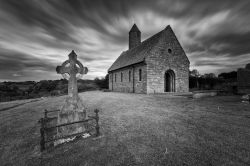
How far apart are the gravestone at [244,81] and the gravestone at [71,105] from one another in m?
17.6

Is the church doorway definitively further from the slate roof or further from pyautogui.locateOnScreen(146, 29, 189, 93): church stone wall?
the slate roof

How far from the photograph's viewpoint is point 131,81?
66.3 ft

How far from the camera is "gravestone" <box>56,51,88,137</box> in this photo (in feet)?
13.1

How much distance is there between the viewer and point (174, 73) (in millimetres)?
18625

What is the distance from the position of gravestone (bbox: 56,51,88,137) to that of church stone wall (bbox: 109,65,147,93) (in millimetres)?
13120

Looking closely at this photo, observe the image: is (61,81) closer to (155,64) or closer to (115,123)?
(155,64)

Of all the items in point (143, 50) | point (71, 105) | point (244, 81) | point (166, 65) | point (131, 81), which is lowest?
point (71, 105)

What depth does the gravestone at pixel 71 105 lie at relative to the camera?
400cm

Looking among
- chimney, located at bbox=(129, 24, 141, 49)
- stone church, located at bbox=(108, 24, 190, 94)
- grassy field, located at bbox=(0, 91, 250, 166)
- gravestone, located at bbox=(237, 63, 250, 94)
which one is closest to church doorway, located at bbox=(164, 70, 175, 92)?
stone church, located at bbox=(108, 24, 190, 94)

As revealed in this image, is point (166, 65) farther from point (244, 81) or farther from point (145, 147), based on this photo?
point (145, 147)

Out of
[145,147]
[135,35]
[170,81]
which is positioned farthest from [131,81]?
[145,147]

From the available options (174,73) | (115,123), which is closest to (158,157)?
(115,123)

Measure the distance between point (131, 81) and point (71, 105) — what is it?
16359mm

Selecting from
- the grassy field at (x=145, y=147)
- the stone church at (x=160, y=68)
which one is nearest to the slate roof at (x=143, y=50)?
the stone church at (x=160, y=68)
